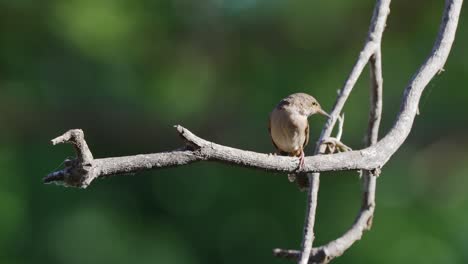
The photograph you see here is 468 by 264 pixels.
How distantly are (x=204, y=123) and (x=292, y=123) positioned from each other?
2683 mm

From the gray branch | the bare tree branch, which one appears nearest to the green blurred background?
the bare tree branch

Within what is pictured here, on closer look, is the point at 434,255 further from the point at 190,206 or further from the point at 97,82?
the point at 97,82

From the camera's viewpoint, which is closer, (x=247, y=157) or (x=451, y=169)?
(x=247, y=157)

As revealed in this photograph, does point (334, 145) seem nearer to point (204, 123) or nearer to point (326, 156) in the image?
point (326, 156)

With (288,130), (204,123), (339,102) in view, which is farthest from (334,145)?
(204,123)

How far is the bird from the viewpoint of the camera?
13.1ft

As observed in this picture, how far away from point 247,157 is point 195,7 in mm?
5075

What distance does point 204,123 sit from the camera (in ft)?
21.8

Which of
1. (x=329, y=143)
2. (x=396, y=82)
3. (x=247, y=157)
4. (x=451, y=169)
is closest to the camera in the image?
(x=247, y=157)

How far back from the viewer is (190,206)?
6242 mm

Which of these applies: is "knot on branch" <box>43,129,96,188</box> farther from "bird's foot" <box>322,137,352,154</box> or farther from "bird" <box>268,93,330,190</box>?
"bird" <box>268,93,330,190</box>

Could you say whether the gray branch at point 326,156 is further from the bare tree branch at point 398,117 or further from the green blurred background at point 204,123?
the green blurred background at point 204,123

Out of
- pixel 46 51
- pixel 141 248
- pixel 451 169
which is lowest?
pixel 141 248

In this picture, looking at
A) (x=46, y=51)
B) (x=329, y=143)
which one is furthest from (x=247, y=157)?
(x=46, y=51)
